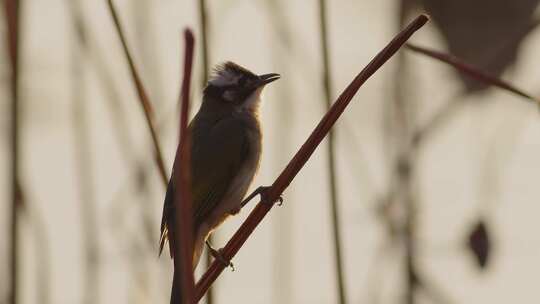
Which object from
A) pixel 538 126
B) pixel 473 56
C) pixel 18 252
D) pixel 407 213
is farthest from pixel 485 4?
pixel 18 252

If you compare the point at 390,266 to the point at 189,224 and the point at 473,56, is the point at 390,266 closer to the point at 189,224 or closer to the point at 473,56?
the point at 473,56

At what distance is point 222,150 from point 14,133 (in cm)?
143

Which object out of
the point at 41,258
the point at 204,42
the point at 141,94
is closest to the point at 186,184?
the point at 141,94

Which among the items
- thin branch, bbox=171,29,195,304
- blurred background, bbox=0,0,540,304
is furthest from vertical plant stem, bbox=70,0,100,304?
thin branch, bbox=171,29,195,304

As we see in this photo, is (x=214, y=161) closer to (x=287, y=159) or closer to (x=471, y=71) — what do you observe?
(x=287, y=159)

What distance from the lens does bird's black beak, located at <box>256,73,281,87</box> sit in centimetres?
456

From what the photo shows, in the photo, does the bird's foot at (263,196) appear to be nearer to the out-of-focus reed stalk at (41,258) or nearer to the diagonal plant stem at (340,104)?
the diagonal plant stem at (340,104)

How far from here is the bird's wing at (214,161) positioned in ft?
14.2

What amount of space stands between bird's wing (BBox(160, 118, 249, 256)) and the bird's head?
0.16m

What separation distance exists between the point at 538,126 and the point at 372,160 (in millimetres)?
697

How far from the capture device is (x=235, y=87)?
16.4 feet

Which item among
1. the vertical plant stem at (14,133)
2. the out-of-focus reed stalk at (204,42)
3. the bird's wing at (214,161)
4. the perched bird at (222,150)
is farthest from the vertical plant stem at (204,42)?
the bird's wing at (214,161)

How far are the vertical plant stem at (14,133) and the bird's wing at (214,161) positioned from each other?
73 cm

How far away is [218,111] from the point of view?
5027 mm
